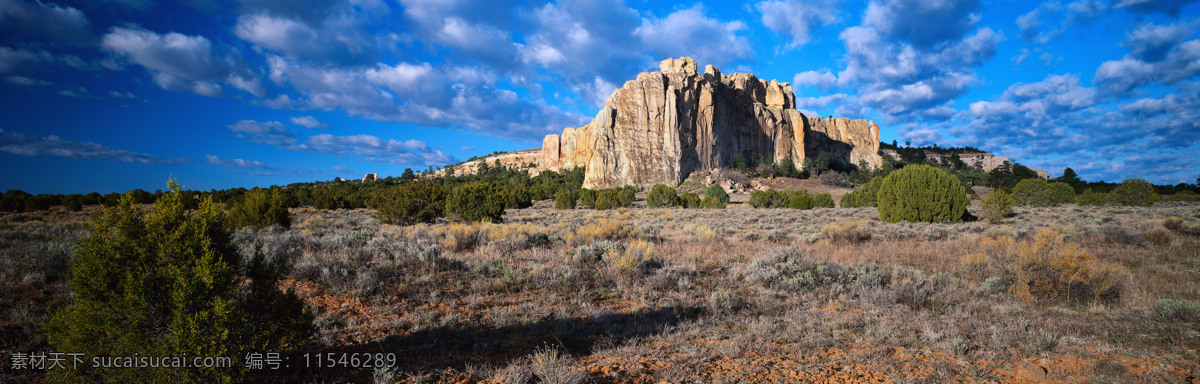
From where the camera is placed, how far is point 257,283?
2.97 meters

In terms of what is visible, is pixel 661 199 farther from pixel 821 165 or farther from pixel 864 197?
pixel 821 165

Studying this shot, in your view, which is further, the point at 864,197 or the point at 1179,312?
the point at 864,197

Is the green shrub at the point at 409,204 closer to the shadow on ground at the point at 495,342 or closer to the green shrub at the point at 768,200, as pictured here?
the shadow on ground at the point at 495,342

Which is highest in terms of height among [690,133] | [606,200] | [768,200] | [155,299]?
[690,133]

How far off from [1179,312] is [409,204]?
57.6 feet

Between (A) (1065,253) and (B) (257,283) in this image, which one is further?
(A) (1065,253)

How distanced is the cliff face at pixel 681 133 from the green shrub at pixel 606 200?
30166mm

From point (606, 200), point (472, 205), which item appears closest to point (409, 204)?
point (472, 205)

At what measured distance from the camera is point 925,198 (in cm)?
1573

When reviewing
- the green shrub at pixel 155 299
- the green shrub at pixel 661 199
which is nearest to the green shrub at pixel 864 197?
the green shrub at pixel 661 199

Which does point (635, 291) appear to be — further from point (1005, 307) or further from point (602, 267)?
point (1005, 307)

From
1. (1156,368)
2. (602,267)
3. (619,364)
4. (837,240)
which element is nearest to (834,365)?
(619,364)

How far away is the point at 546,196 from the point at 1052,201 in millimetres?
48478

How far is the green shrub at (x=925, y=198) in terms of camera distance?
51.3 ft
